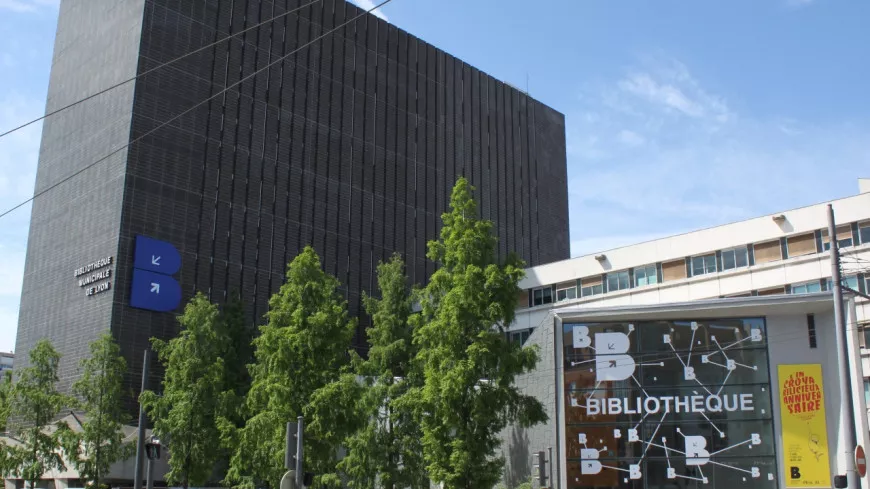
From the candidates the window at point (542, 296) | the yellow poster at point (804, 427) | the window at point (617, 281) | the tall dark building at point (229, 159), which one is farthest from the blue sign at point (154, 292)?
the yellow poster at point (804, 427)

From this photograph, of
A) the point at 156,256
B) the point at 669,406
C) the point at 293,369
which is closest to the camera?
the point at 293,369

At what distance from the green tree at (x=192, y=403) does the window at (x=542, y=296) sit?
94.7ft

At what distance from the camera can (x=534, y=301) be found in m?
65.8

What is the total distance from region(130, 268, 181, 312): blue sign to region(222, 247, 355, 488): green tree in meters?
18.1

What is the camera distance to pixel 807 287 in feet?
171

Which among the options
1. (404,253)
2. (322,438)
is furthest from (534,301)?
(322,438)

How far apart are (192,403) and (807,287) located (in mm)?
36531

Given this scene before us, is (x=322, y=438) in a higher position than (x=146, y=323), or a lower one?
lower

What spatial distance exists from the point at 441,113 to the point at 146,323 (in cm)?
3611

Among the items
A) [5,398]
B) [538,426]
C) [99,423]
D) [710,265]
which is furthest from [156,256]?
[710,265]

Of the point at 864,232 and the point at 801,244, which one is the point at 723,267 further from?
the point at 864,232

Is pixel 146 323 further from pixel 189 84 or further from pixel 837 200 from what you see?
pixel 837 200

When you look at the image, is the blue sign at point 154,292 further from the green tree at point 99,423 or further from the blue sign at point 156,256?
the green tree at point 99,423

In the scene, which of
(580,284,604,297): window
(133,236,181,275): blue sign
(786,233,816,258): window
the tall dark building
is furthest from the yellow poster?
(133,236,181,275): blue sign
